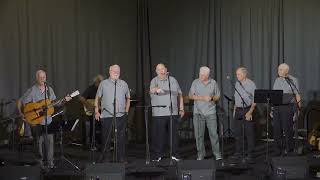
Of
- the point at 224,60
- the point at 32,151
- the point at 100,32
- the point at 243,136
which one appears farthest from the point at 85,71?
the point at 243,136

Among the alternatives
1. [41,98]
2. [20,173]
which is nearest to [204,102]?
[41,98]

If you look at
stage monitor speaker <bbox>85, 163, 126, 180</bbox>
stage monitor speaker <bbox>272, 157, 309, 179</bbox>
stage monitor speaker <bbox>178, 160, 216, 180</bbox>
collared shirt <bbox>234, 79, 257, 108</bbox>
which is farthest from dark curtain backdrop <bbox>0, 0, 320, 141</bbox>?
stage monitor speaker <bbox>178, 160, 216, 180</bbox>

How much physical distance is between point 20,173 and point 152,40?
18.2 feet

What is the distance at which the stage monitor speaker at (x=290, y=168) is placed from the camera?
282 inches

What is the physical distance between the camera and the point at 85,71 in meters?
11.0

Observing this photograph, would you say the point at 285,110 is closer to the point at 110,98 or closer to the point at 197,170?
the point at 197,170

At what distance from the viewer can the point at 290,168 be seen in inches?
282

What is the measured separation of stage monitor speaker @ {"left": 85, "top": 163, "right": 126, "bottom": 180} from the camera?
21.9 feet

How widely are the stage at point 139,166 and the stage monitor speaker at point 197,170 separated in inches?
0.6

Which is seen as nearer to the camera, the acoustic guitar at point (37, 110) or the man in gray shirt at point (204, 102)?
the acoustic guitar at point (37, 110)

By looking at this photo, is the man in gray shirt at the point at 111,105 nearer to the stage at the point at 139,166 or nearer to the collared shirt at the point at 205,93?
the stage at the point at 139,166

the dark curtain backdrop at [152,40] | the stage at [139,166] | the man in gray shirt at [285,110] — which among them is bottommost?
the stage at [139,166]

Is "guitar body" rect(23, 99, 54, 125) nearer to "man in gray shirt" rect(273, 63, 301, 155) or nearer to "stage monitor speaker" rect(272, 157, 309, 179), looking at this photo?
"stage monitor speaker" rect(272, 157, 309, 179)

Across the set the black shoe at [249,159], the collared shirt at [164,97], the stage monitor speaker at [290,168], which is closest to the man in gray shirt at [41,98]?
the collared shirt at [164,97]
